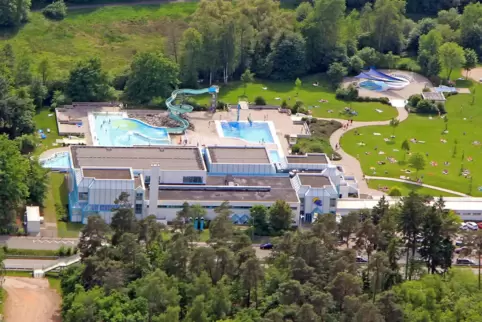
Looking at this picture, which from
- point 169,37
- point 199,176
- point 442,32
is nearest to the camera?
point 199,176

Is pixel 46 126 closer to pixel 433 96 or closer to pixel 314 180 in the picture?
pixel 314 180

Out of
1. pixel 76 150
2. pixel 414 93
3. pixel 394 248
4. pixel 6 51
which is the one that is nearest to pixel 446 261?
pixel 394 248

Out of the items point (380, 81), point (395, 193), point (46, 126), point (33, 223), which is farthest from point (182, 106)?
point (33, 223)

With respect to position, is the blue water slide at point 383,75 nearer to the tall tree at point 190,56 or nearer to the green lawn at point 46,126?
the tall tree at point 190,56

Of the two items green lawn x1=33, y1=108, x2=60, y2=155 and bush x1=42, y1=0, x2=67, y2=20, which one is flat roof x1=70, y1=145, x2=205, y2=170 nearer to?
green lawn x1=33, y1=108, x2=60, y2=155

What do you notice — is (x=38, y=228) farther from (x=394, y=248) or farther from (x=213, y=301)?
(x=394, y=248)

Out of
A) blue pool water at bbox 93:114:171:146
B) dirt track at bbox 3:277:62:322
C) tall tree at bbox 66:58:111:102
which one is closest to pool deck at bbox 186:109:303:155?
blue pool water at bbox 93:114:171:146
